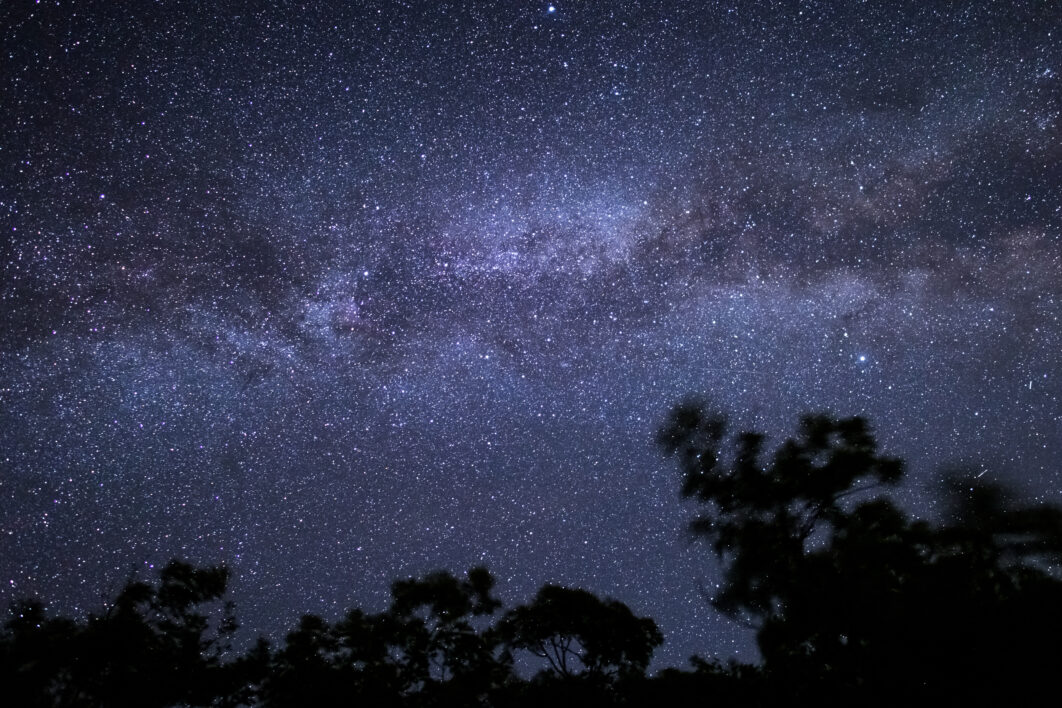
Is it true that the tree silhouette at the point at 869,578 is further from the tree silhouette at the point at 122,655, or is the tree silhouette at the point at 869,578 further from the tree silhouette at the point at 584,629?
the tree silhouette at the point at 122,655

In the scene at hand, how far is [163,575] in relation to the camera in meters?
18.1

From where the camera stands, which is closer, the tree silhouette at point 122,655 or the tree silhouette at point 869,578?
the tree silhouette at point 869,578

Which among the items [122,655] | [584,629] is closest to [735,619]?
[584,629]

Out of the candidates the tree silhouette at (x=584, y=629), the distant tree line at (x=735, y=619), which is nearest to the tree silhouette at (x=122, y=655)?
the distant tree line at (x=735, y=619)

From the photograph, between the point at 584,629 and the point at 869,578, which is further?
the point at 584,629

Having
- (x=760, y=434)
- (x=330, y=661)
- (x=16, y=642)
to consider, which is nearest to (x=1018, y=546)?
(x=760, y=434)

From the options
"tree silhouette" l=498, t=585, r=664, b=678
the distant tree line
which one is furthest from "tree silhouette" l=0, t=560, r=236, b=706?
"tree silhouette" l=498, t=585, r=664, b=678

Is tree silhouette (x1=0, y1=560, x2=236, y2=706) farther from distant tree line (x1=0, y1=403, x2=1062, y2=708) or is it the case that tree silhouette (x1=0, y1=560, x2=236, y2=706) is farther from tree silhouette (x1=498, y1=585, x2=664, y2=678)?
tree silhouette (x1=498, y1=585, x2=664, y2=678)

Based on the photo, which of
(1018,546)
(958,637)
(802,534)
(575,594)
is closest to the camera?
(958,637)

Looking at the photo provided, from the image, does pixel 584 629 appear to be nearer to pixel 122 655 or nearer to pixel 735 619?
pixel 735 619

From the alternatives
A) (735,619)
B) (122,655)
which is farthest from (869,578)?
(122,655)

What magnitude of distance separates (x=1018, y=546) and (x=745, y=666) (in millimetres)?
6539

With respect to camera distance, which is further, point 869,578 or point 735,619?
point 735,619

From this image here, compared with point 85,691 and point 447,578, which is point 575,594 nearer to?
point 447,578
